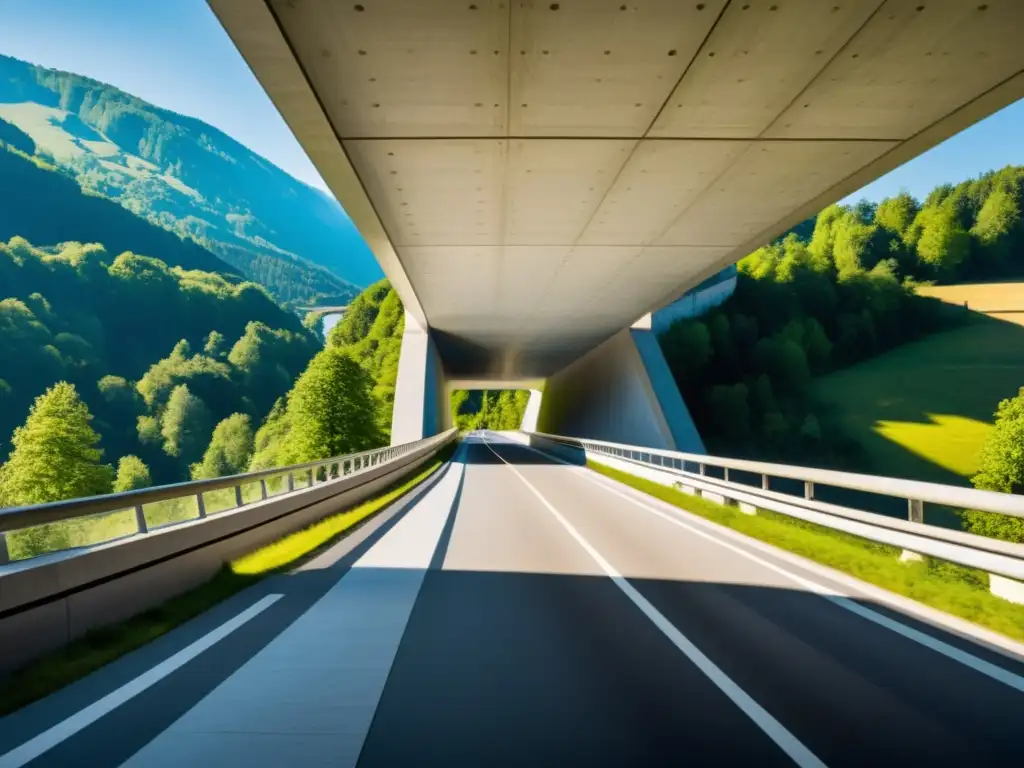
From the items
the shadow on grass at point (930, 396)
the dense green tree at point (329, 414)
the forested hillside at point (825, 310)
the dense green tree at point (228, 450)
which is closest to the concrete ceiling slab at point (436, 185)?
the forested hillside at point (825, 310)

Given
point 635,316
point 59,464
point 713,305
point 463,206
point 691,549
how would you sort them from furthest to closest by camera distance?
point 713,305
point 59,464
point 635,316
point 463,206
point 691,549

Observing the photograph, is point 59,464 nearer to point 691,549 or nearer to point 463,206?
point 463,206

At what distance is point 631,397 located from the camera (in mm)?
34031

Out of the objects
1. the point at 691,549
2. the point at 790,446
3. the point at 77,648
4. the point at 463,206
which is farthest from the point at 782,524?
the point at 790,446

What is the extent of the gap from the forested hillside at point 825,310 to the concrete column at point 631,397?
24.9 m

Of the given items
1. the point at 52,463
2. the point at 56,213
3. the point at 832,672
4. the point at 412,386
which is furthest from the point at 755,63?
the point at 56,213

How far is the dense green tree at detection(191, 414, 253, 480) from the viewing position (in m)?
115

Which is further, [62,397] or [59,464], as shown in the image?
[62,397]

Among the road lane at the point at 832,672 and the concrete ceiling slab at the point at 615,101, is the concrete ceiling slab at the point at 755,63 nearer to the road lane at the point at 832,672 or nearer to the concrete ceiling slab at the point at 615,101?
the concrete ceiling slab at the point at 615,101

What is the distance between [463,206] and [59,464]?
2382 inches

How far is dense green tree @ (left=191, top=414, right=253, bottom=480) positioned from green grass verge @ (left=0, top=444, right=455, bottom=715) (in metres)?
109

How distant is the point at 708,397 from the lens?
71500mm

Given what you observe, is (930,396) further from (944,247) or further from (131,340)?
(131,340)

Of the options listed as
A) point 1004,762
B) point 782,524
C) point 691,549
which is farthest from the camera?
point 782,524
